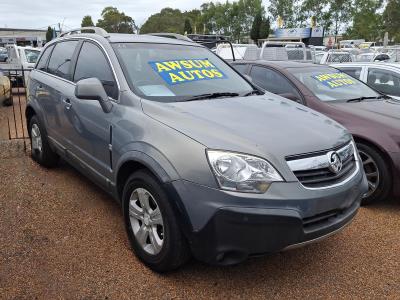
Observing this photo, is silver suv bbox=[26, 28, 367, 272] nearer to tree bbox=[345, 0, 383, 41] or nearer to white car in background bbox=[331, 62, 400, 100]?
white car in background bbox=[331, 62, 400, 100]

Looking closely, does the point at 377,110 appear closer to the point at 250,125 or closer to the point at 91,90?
the point at 250,125

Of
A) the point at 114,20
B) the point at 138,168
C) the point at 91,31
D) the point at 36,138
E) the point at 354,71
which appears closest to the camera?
the point at 138,168

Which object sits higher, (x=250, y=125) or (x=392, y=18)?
(x=392, y=18)

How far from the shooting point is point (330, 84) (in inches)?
219

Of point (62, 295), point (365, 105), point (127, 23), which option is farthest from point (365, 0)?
point (62, 295)

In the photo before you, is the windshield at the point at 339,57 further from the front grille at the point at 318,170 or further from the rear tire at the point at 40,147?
the front grille at the point at 318,170

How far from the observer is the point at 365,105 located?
5.04 metres

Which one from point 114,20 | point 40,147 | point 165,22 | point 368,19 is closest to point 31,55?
point 40,147

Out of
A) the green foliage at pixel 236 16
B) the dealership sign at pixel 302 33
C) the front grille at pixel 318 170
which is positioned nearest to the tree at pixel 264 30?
the dealership sign at pixel 302 33

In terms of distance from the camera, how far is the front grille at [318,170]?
8.94 ft

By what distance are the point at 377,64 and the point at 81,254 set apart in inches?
240

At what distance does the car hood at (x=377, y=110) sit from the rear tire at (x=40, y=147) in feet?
11.5

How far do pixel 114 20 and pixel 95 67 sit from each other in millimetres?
91457

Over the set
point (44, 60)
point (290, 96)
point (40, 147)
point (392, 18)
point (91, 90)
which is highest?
point (392, 18)
